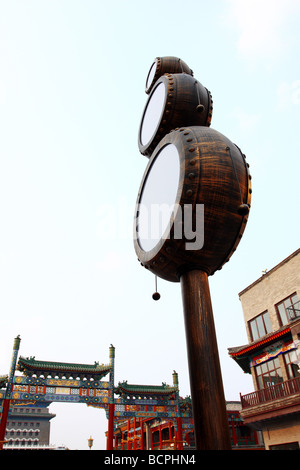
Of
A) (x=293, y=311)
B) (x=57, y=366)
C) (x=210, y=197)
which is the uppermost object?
(x=293, y=311)

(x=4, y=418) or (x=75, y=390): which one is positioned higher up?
(x=75, y=390)

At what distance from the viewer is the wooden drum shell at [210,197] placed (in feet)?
6.08

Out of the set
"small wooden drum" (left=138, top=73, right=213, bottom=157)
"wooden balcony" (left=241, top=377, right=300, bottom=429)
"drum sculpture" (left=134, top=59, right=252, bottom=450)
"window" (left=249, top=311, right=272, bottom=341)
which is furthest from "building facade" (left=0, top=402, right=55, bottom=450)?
"drum sculpture" (left=134, top=59, right=252, bottom=450)

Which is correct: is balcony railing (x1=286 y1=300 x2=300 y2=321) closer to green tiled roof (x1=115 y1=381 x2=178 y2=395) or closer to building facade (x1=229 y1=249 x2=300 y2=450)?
building facade (x1=229 y1=249 x2=300 y2=450)

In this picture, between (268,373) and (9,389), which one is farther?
(9,389)

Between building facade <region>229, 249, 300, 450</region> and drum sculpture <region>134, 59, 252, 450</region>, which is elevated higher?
building facade <region>229, 249, 300, 450</region>

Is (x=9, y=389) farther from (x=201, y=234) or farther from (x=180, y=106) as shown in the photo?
(x=201, y=234)

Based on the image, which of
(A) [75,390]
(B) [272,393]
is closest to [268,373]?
(B) [272,393]

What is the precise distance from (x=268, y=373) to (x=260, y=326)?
89.7 inches

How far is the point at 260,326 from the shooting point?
53.4 ft

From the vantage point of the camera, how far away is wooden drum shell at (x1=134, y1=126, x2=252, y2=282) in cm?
185

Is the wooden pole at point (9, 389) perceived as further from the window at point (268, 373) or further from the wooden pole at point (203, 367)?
the wooden pole at point (203, 367)

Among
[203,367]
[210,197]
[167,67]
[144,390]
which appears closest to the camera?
[203,367]
